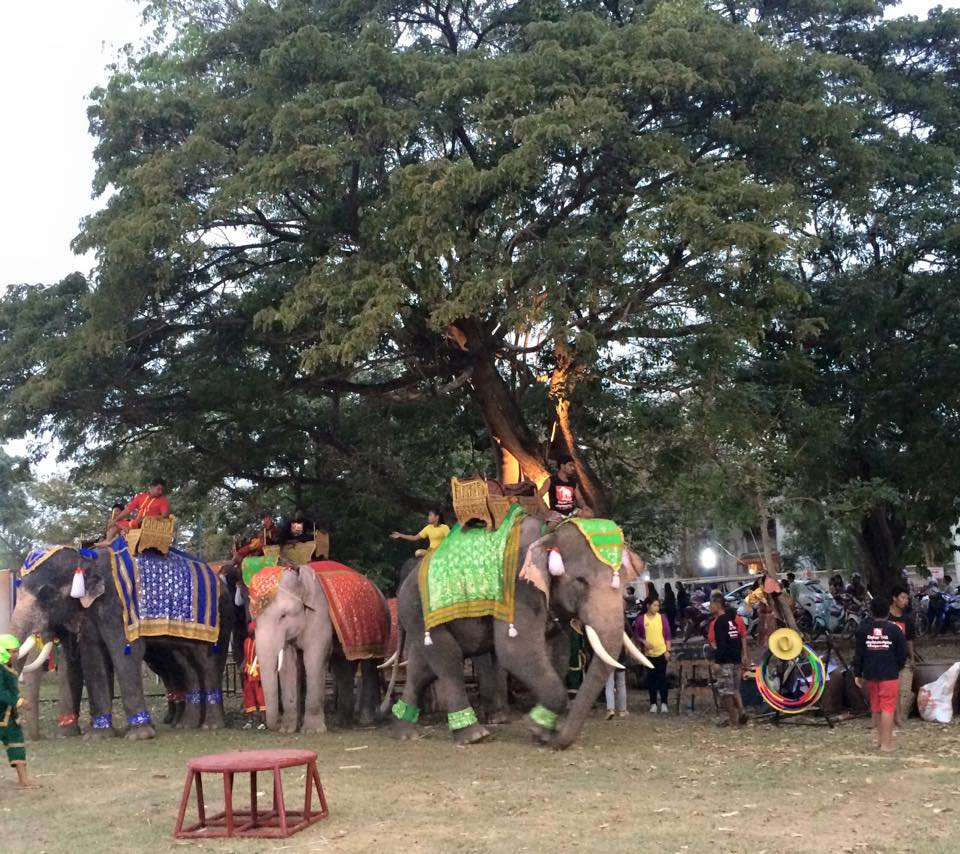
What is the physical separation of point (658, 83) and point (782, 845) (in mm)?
9360

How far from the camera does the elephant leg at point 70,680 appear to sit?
14.3m

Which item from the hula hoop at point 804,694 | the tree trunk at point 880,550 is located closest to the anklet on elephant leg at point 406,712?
the hula hoop at point 804,694

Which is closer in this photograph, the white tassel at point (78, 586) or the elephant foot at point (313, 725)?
the white tassel at point (78, 586)

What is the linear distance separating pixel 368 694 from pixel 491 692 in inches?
64.6

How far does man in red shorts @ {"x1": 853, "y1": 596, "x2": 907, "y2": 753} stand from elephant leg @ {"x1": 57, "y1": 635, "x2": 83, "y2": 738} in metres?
9.01

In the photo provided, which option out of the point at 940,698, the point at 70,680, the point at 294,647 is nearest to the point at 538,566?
the point at 294,647

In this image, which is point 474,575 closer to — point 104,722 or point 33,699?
point 104,722

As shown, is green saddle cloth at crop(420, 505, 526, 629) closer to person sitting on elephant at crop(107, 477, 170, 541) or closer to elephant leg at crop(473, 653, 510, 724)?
elephant leg at crop(473, 653, 510, 724)

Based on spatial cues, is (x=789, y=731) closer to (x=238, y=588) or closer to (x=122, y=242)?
(x=238, y=588)

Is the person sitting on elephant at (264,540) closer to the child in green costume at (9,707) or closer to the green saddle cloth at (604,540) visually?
the green saddle cloth at (604,540)

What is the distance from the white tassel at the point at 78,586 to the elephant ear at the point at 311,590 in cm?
242

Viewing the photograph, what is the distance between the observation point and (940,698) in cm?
1278

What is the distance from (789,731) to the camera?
1255 centimetres

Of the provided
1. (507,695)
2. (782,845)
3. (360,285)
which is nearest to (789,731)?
(507,695)
